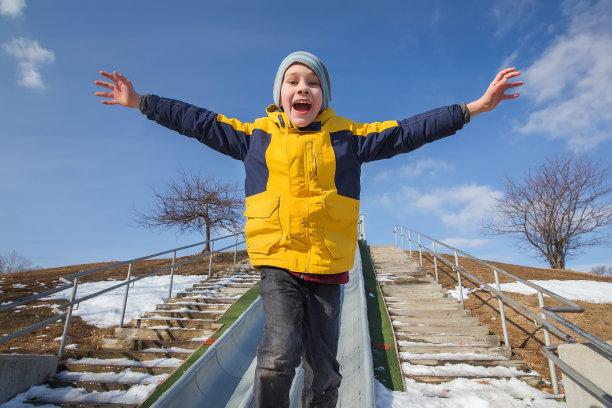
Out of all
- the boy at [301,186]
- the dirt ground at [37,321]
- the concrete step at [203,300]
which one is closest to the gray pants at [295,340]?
the boy at [301,186]

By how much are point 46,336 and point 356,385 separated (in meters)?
5.44

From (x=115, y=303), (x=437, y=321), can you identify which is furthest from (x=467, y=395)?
(x=115, y=303)

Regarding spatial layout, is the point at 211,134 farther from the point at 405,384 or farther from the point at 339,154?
the point at 405,384

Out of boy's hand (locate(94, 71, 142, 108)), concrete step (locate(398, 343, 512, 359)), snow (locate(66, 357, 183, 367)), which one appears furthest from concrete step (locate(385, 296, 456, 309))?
boy's hand (locate(94, 71, 142, 108))

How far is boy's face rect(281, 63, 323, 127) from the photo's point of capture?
2.12 meters

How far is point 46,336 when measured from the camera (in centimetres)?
595

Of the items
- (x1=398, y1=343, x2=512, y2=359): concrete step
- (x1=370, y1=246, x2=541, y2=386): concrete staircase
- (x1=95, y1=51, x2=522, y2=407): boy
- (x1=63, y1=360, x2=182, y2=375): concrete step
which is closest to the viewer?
(x1=95, y1=51, x2=522, y2=407): boy

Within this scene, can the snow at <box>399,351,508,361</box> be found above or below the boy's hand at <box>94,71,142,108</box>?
below

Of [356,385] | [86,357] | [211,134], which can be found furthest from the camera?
[86,357]

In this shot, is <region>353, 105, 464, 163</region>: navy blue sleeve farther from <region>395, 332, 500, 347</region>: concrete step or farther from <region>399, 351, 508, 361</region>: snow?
<region>395, 332, 500, 347</region>: concrete step

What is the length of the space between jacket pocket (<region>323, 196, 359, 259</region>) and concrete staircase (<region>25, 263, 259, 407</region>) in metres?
2.95

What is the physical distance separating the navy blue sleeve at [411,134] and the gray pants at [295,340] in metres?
0.90

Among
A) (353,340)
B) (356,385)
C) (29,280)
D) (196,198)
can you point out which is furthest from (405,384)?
(196,198)

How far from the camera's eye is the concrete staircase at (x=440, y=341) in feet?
13.7
